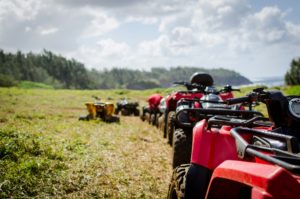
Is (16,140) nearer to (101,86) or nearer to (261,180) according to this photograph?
(261,180)

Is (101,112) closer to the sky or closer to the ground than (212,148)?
closer to the ground

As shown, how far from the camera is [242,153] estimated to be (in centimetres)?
227

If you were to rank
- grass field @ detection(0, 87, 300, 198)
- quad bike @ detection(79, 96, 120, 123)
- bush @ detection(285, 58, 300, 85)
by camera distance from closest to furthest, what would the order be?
grass field @ detection(0, 87, 300, 198) → quad bike @ detection(79, 96, 120, 123) → bush @ detection(285, 58, 300, 85)

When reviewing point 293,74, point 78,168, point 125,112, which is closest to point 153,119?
point 125,112

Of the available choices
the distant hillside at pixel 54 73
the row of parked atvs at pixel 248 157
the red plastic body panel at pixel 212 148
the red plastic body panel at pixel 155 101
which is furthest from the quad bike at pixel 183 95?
the distant hillside at pixel 54 73

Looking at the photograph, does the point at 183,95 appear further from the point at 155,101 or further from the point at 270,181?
the point at 270,181

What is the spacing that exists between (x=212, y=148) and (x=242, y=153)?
90 centimetres

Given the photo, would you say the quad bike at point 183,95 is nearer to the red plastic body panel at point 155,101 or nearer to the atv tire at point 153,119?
the atv tire at point 153,119

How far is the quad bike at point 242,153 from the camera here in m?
2.03

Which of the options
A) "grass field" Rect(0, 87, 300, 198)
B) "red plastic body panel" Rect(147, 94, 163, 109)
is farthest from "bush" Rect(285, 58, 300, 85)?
"grass field" Rect(0, 87, 300, 198)

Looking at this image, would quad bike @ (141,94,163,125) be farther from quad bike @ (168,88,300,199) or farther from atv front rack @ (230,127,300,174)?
atv front rack @ (230,127,300,174)

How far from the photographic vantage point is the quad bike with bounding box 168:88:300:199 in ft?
6.66

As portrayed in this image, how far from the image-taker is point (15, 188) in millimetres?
4707

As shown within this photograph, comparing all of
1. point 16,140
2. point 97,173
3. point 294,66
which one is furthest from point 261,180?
point 294,66
